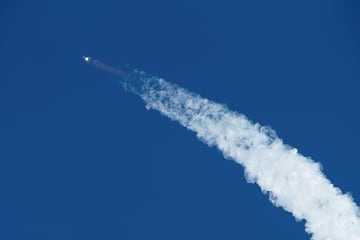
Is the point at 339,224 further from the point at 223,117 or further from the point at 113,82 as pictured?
the point at 113,82

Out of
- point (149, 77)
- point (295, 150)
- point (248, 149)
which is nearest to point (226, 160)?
point (248, 149)

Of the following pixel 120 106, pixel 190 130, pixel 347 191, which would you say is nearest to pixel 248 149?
pixel 190 130

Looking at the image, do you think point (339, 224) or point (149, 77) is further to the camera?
point (149, 77)

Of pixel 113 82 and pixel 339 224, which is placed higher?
pixel 113 82

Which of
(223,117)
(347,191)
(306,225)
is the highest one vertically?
(223,117)
